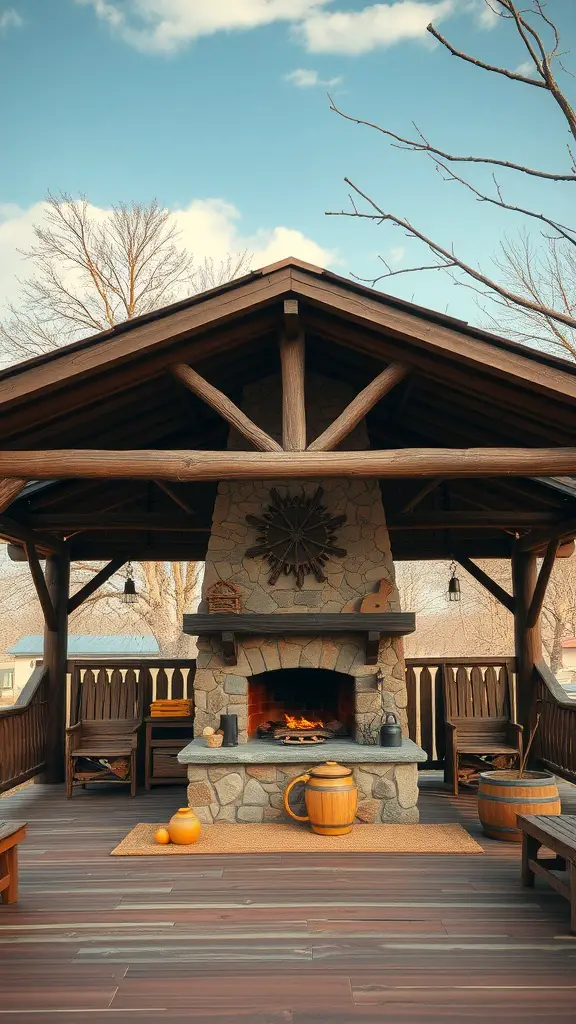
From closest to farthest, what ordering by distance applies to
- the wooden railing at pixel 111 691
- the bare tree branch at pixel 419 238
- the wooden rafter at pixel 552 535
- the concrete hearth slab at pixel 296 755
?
1. the bare tree branch at pixel 419 238
2. the concrete hearth slab at pixel 296 755
3. the wooden rafter at pixel 552 535
4. the wooden railing at pixel 111 691

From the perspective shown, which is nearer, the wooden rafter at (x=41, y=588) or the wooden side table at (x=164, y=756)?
the wooden side table at (x=164, y=756)

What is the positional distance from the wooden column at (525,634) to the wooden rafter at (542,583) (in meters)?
0.08

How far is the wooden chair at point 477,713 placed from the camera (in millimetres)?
8320

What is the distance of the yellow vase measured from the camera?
19.7 ft

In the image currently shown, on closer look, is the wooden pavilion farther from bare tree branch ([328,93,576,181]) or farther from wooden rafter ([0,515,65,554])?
bare tree branch ([328,93,576,181])

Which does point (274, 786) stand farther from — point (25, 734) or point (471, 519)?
point (471, 519)

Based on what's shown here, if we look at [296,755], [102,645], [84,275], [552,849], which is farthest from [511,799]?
[102,645]

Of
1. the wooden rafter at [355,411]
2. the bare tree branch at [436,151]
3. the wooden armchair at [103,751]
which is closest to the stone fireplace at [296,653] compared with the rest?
the wooden armchair at [103,751]

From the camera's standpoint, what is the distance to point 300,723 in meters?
7.65

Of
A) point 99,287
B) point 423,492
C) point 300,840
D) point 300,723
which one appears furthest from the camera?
point 99,287

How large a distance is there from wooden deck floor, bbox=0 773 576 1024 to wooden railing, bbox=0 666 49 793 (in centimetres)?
201

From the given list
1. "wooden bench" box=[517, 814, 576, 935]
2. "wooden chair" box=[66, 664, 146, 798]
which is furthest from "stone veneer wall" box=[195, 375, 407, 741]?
"wooden bench" box=[517, 814, 576, 935]

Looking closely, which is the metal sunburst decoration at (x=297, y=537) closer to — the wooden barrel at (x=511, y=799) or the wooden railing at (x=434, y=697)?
the wooden barrel at (x=511, y=799)

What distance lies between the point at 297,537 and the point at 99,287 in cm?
1211
